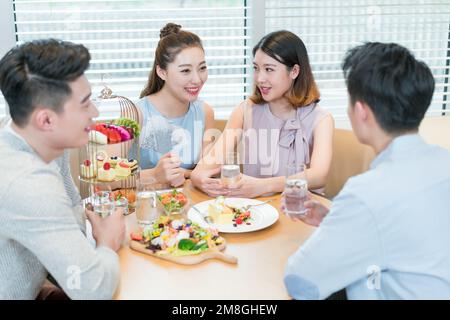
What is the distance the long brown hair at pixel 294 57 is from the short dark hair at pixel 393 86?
998 millimetres

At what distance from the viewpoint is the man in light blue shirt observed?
128cm

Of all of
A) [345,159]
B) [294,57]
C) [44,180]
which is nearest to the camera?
[44,180]

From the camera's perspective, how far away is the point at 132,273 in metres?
1.49

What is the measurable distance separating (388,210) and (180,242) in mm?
575

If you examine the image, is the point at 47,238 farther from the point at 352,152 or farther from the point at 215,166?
the point at 352,152

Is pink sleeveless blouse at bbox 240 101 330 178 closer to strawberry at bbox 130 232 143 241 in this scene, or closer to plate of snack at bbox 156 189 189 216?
plate of snack at bbox 156 189 189 216

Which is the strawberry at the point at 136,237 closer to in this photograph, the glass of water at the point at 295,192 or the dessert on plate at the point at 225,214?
the dessert on plate at the point at 225,214

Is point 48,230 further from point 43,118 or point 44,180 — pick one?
point 43,118

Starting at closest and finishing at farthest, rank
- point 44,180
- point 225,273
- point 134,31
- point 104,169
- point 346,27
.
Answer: point 44,180
point 225,273
point 104,169
point 134,31
point 346,27

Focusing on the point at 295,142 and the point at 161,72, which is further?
the point at 161,72

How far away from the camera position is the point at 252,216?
1.85 metres

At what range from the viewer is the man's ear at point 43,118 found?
1433mm

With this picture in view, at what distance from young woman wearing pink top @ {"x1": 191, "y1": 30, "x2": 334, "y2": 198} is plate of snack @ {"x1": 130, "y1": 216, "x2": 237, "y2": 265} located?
1.94ft

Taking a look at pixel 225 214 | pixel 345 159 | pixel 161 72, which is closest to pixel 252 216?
pixel 225 214
